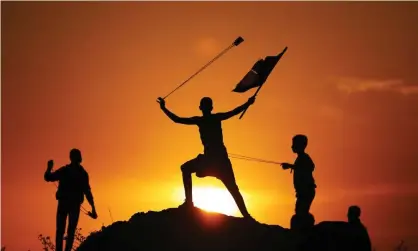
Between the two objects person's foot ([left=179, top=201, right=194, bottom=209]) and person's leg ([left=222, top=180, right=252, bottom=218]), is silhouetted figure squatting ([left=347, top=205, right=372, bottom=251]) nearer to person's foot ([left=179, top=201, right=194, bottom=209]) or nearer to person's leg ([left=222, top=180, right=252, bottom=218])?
person's leg ([left=222, top=180, right=252, bottom=218])

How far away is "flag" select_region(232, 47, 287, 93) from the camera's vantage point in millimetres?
21703

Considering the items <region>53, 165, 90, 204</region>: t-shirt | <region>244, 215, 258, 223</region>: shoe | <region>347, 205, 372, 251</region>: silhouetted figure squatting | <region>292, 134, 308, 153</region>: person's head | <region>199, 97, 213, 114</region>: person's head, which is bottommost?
<region>347, 205, 372, 251</region>: silhouetted figure squatting

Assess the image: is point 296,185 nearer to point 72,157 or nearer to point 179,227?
point 179,227

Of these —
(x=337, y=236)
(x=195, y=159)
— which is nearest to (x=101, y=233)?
(x=195, y=159)

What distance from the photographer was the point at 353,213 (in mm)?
18438

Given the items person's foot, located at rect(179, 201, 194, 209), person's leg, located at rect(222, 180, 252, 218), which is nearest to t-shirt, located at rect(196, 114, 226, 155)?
person's leg, located at rect(222, 180, 252, 218)

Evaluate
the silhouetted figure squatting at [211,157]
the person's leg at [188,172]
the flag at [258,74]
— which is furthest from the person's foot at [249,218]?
the flag at [258,74]

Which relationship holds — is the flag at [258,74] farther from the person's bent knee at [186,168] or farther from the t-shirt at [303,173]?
the person's bent knee at [186,168]

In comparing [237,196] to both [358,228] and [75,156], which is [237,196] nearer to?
[358,228]

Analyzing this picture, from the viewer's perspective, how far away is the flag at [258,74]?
21703 millimetres

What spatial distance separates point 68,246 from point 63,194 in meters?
1.22

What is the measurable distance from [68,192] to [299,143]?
5558 millimetres

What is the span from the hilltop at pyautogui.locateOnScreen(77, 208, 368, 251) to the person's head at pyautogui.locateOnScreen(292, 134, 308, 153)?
1.75 m

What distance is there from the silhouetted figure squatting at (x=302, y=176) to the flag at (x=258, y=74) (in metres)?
2.80
